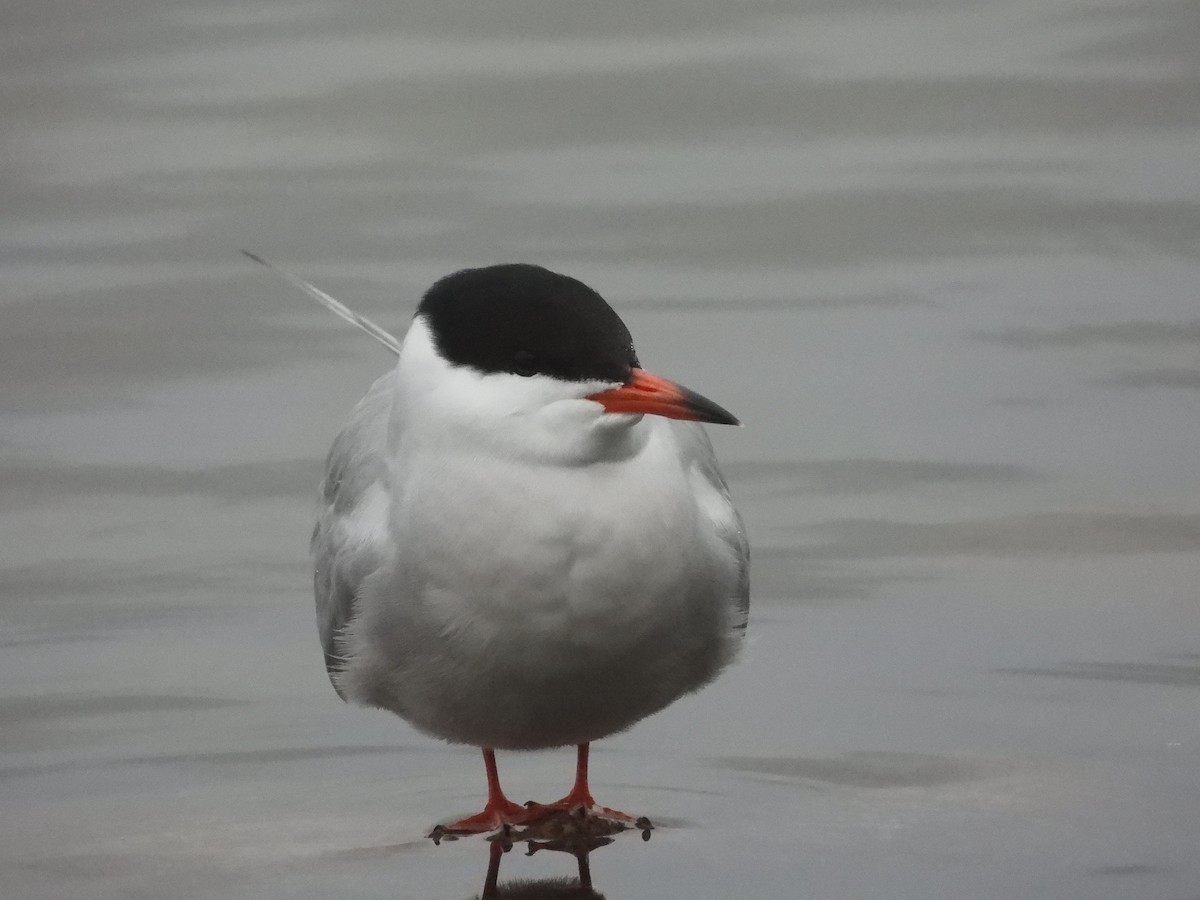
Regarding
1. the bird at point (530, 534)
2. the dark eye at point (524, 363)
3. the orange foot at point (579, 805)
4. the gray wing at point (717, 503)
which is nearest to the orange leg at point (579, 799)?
the orange foot at point (579, 805)

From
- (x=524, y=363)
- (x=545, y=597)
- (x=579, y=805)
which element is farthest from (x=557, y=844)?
(x=524, y=363)

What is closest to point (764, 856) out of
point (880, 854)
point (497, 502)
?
point (880, 854)

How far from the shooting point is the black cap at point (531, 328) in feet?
11.2

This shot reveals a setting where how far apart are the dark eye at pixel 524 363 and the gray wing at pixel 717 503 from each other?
1.63 ft

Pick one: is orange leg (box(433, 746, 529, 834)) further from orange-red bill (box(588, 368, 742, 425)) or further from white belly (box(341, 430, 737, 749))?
orange-red bill (box(588, 368, 742, 425))

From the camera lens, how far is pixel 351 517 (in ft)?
12.9

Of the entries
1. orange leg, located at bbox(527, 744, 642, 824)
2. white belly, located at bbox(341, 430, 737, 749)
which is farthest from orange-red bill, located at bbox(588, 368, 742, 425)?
orange leg, located at bbox(527, 744, 642, 824)

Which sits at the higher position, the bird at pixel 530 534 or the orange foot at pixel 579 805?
the bird at pixel 530 534

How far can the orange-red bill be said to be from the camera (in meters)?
3.38

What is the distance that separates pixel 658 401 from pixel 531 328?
23cm

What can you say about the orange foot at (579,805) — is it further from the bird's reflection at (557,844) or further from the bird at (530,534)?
the bird at (530,534)

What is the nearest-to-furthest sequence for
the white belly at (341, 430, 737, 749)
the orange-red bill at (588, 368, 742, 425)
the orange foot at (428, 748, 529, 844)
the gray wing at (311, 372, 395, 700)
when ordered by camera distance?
the orange-red bill at (588, 368, 742, 425)
the white belly at (341, 430, 737, 749)
the gray wing at (311, 372, 395, 700)
the orange foot at (428, 748, 529, 844)

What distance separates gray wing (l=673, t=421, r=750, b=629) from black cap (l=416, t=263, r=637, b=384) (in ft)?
1.62

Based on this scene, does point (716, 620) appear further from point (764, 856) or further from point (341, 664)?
point (341, 664)
